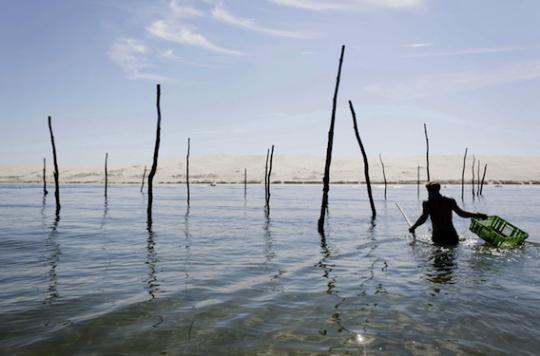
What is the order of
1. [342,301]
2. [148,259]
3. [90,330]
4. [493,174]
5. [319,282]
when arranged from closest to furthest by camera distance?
[90,330], [342,301], [319,282], [148,259], [493,174]

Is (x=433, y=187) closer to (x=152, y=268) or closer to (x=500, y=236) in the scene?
(x=500, y=236)

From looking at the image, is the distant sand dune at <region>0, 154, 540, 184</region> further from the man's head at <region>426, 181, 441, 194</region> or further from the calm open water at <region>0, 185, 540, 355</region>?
the calm open water at <region>0, 185, 540, 355</region>

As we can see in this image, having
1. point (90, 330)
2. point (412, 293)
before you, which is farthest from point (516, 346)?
point (90, 330)

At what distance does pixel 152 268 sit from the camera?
27.9ft

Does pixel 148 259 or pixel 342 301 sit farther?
pixel 148 259

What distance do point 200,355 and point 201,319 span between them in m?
1.11

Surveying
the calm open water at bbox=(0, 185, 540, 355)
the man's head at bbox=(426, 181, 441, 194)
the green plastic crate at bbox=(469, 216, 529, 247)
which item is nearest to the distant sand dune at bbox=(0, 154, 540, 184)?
the green plastic crate at bbox=(469, 216, 529, 247)

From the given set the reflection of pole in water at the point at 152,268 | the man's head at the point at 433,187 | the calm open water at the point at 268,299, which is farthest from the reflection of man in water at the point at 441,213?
the reflection of pole in water at the point at 152,268

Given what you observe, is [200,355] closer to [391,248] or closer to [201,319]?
[201,319]

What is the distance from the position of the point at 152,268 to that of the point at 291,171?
116650 mm

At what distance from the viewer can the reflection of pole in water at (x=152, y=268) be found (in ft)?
21.5

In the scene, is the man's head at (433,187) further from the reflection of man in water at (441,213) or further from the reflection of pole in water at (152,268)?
the reflection of pole in water at (152,268)

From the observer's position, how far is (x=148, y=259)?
959 centimetres

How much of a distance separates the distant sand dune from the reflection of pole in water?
89.4 m
